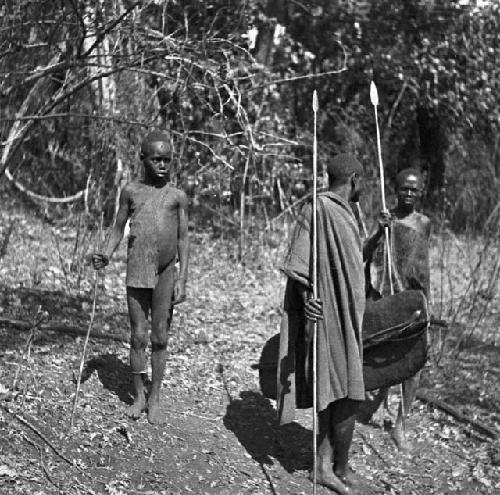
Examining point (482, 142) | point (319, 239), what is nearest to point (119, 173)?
point (319, 239)

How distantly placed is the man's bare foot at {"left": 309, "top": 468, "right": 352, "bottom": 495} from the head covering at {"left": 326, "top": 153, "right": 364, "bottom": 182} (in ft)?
6.56

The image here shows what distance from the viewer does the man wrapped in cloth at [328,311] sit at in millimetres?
6434

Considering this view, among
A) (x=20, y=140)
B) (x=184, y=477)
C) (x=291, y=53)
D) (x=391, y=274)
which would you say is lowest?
(x=184, y=477)

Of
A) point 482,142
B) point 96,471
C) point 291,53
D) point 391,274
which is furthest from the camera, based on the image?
point 482,142

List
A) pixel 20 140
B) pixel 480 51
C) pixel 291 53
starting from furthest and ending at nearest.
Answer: pixel 480 51
pixel 291 53
pixel 20 140

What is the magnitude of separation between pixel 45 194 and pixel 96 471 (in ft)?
37.3

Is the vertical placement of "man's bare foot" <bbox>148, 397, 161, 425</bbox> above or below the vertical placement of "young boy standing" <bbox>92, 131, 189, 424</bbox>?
below

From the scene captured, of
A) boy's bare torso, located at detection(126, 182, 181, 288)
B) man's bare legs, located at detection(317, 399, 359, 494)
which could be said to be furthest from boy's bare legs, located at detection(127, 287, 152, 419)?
man's bare legs, located at detection(317, 399, 359, 494)

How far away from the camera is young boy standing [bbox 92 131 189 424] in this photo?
6977 mm

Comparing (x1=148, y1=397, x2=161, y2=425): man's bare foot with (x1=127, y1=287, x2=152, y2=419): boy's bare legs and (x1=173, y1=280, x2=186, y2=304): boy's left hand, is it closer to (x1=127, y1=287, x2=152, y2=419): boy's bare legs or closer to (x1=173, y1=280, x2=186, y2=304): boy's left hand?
(x1=127, y1=287, x2=152, y2=419): boy's bare legs

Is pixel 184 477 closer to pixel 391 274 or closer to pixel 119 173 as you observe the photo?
pixel 391 274

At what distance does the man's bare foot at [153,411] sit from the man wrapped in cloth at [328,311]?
1101mm

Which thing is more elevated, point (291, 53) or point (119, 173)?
point (291, 53)

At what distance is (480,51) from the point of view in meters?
18.4
